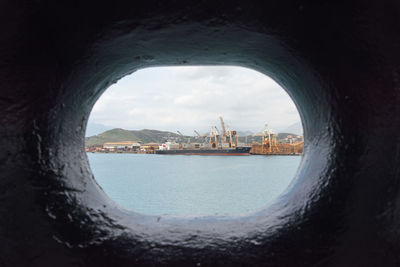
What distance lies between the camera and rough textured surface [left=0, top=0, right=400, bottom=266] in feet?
3.05

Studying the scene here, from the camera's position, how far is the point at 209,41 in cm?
108

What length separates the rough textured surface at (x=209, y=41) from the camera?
930mm

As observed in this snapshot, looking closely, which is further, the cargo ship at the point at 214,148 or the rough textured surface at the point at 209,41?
the cargo ship at the point at 214,148

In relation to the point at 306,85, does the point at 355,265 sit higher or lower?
lower

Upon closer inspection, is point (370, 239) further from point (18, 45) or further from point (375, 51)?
point (18, 45)

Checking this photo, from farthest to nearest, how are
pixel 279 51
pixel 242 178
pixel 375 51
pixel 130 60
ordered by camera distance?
pixel 242 178, pixel 130 60, pixel 279 51, pixel 375 51

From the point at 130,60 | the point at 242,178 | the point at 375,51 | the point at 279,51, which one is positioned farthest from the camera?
the point at 242,178

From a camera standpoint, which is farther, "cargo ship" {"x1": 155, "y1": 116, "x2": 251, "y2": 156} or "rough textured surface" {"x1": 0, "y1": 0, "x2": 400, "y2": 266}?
"cargo ship" {"x1": 155, "y1": 116, "x2": 251, "y2": 156}

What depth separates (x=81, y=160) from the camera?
117 cm

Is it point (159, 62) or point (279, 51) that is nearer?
point (279, 51)

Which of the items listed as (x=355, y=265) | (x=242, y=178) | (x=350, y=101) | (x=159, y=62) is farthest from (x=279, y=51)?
(x=242, y=178)

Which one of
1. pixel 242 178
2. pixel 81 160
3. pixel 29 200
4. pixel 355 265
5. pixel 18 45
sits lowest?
pixel 242 178

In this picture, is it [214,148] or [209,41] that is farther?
[214,148]

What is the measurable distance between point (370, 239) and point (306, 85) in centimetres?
55
